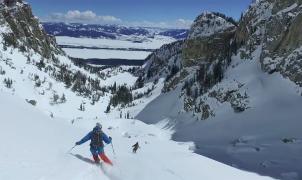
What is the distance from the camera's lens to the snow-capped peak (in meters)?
95.6

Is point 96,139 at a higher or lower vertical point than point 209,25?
lower

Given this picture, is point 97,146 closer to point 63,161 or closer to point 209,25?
point 63,161

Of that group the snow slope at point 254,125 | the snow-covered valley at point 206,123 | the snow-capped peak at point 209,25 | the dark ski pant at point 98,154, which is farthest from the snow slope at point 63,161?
the snow-capped peak at point 209,25

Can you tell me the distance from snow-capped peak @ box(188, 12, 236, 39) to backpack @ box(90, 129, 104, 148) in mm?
76981

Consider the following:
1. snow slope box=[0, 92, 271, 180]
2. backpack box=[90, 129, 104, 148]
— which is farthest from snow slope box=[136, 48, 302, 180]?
backpack box=[90, 129, 104, 148]

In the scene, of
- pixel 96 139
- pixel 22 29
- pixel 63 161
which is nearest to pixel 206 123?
pixel 96 139

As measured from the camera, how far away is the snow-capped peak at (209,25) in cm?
9556

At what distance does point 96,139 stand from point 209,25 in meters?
83.1

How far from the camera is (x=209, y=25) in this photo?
9962 cm

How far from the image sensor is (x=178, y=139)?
155 feet

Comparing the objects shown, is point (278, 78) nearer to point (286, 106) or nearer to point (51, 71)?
point (286, 106)

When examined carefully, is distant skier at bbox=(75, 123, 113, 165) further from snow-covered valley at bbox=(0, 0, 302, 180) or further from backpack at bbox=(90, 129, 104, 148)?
snow-covered valley at bbox=(0, 0, 302, 180)

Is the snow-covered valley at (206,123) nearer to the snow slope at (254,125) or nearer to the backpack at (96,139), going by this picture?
the snow slope at (254,125)

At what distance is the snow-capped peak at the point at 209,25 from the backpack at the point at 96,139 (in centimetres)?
7698
